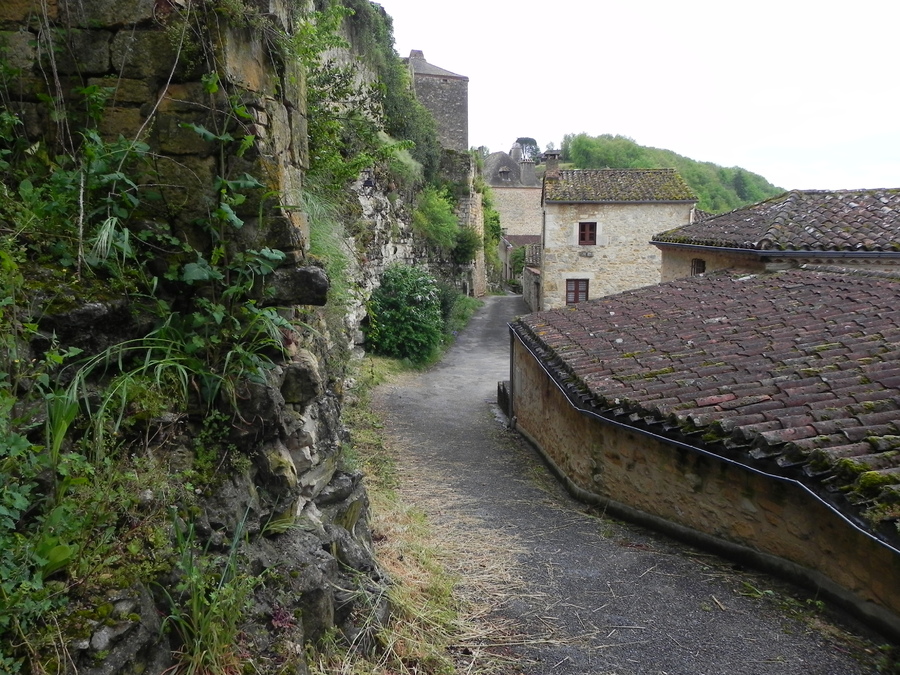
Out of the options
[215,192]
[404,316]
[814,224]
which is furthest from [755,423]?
[404,316]

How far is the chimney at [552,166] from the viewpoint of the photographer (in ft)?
81.1

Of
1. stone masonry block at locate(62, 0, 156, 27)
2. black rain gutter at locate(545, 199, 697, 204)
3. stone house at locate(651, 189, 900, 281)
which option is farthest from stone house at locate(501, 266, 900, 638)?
black rain gutter at locate(545, 199, 697, 204)

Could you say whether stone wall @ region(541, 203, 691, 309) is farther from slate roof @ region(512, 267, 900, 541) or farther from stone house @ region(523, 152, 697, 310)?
slate roof @ region(512, 267, 900, 541)

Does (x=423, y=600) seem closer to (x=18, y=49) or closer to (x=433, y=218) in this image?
(x=18, y=49)

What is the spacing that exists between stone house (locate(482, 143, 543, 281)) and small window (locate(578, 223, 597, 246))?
24281mm

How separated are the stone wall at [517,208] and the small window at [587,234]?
28424mm

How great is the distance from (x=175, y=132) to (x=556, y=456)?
7037 millimetres

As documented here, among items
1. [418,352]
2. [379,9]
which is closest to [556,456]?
[418,352]

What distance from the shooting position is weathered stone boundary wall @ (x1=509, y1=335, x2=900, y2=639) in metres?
4.08

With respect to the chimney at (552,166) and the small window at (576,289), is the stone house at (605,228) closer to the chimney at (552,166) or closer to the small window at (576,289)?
the small window at (576,289)

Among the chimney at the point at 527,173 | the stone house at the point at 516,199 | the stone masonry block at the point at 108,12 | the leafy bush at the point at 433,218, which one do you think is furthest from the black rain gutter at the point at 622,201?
the chimney at the point at 527,173

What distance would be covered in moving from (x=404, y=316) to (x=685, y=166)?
210 ft

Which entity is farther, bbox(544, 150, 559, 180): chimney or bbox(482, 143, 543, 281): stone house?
bbox(482, 143, 543, 281): stone house

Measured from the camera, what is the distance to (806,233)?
37.4ft
